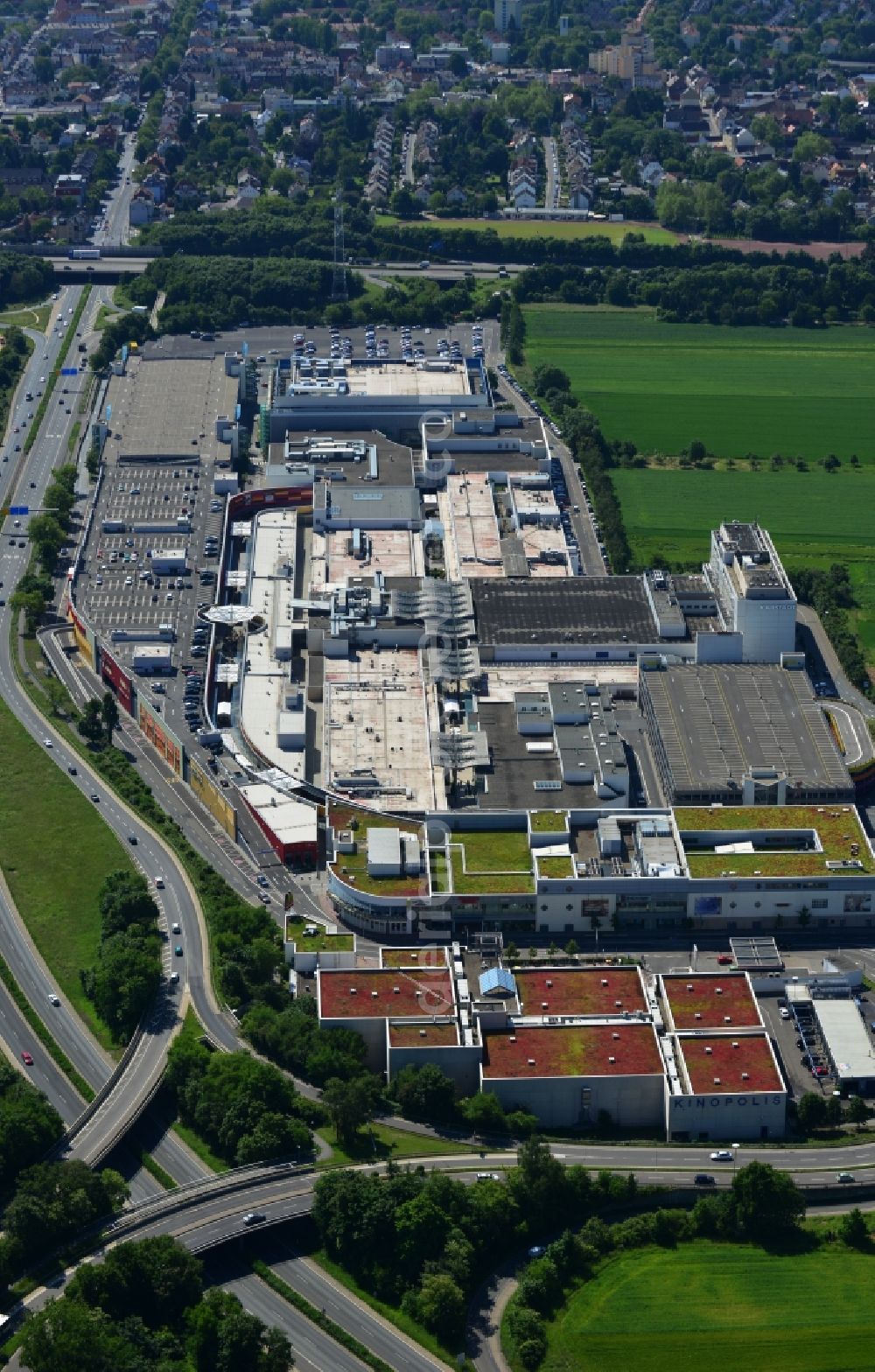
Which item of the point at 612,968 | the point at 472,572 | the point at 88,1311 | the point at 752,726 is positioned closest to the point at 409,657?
the point at 472,572

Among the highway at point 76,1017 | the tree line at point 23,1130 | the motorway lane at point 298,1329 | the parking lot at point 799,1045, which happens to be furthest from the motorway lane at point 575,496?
the motorway lane at point 298,1329

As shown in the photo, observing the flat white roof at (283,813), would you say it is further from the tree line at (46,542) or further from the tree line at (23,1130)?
the tree line at (46,542)

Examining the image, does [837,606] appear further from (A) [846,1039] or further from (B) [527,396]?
(A) [846,1039]

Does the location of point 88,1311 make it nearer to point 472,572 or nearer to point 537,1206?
point 537,1206

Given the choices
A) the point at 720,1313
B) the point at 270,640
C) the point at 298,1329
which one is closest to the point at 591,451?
the point at 270,640

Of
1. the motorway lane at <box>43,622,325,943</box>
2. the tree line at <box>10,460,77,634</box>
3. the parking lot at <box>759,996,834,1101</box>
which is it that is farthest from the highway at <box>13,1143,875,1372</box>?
the tree line at <box>10,460,77,634</box>
